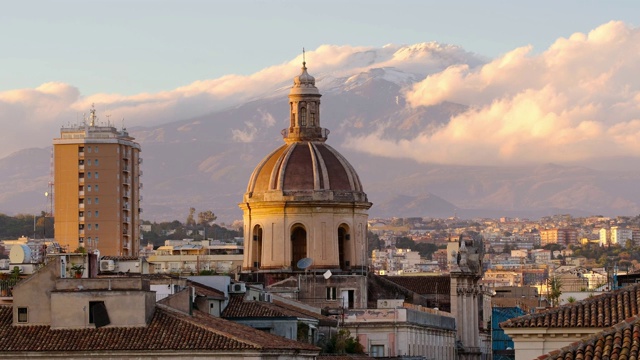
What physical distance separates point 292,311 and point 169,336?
24392 mm

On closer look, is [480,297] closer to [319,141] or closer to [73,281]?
[319,141]

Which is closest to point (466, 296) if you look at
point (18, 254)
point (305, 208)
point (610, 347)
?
point (305, 208)

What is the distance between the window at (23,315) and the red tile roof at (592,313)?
47.3ft

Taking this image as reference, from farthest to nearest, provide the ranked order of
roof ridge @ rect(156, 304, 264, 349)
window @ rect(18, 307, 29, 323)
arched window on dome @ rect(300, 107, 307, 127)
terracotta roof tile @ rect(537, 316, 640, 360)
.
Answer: arched window on dome @ rect(300, 107, 307, 127) < window @ rect(18, 307, 29, 323) < roof ridge @ rect(156, 304, 264, 349) < terracotta roof tile @ rect(537, 316, 640, 360)

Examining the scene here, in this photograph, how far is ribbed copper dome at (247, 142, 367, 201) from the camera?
118 m

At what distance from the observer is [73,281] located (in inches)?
2677

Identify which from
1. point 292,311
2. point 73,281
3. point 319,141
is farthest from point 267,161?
point 73,281

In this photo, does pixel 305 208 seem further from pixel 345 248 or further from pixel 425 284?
pixel 425 284

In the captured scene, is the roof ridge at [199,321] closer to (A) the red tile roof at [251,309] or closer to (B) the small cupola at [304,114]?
(A) the red tile roof at [251,309]

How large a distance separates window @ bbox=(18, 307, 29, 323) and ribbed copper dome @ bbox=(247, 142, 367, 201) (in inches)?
1976

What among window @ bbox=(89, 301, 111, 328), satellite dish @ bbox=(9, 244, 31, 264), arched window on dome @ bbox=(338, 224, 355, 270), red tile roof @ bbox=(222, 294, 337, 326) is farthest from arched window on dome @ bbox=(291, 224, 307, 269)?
window @ bbox=(89, 301, 111, 328)

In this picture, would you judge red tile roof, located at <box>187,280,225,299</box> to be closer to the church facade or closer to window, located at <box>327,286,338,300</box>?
window, located at <box>327,286,338,300</box>

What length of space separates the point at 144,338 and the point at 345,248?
54.7 meters

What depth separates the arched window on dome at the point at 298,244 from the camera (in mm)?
120000
